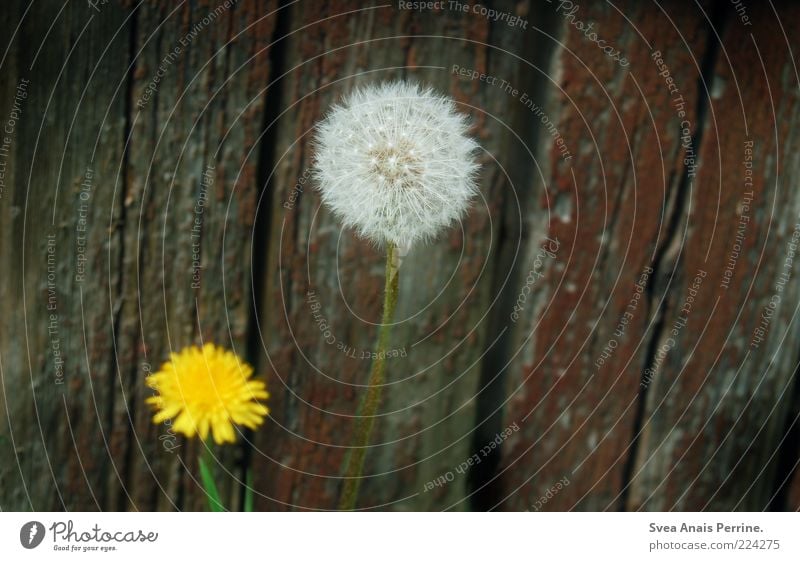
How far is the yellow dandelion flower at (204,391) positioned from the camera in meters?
0.59

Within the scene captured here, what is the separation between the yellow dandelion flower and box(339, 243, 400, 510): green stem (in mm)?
96

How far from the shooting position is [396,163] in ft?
1.72

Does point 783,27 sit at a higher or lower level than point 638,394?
higher

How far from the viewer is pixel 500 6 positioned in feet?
1.83

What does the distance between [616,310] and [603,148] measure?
5.5 inches

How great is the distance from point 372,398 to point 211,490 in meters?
0.16

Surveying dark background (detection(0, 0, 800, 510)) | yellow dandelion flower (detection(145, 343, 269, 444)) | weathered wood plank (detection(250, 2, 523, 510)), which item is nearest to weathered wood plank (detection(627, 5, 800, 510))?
dark background (detection(0, 0, 800, 510))

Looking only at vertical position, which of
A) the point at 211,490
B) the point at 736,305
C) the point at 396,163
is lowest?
the point at 211,490

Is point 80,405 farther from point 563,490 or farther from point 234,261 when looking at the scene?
point 563,490

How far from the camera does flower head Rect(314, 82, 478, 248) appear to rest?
0.53m

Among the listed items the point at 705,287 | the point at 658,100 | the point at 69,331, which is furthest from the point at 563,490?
the point at 69,331

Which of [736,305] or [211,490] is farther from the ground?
[736,305]

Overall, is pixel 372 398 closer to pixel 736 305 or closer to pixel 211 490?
pixel 211 490

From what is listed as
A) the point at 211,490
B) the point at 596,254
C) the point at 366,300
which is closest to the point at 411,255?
the point at 366,300
